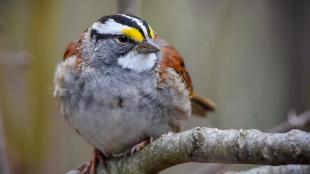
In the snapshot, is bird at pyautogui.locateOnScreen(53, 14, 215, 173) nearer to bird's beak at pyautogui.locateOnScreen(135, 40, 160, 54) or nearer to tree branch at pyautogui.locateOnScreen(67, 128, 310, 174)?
bird's beak at pyautogui.locateOnScreen(135, 40, 160, 54)

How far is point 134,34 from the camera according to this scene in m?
3.53

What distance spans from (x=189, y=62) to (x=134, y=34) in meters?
2.46

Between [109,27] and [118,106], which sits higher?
[109,27]

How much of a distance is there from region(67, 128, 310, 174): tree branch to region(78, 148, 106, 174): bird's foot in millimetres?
690

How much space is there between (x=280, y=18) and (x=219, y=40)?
33.0 inches

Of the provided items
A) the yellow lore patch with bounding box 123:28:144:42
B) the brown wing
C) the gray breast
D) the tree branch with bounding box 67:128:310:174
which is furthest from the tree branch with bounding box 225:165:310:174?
the yellow lore patch with bounding box 123:28:144:42

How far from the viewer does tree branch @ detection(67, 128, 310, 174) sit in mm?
2156

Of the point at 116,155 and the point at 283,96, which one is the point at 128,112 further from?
the point at 283,96

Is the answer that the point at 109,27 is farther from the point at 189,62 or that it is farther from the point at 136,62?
the point at 189,62

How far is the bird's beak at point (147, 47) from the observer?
348cm

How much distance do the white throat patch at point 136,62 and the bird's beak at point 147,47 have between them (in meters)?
0.06

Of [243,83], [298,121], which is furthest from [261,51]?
[298,121]

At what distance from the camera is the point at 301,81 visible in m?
4.98

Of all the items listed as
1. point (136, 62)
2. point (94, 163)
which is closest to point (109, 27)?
point (136, 62)
